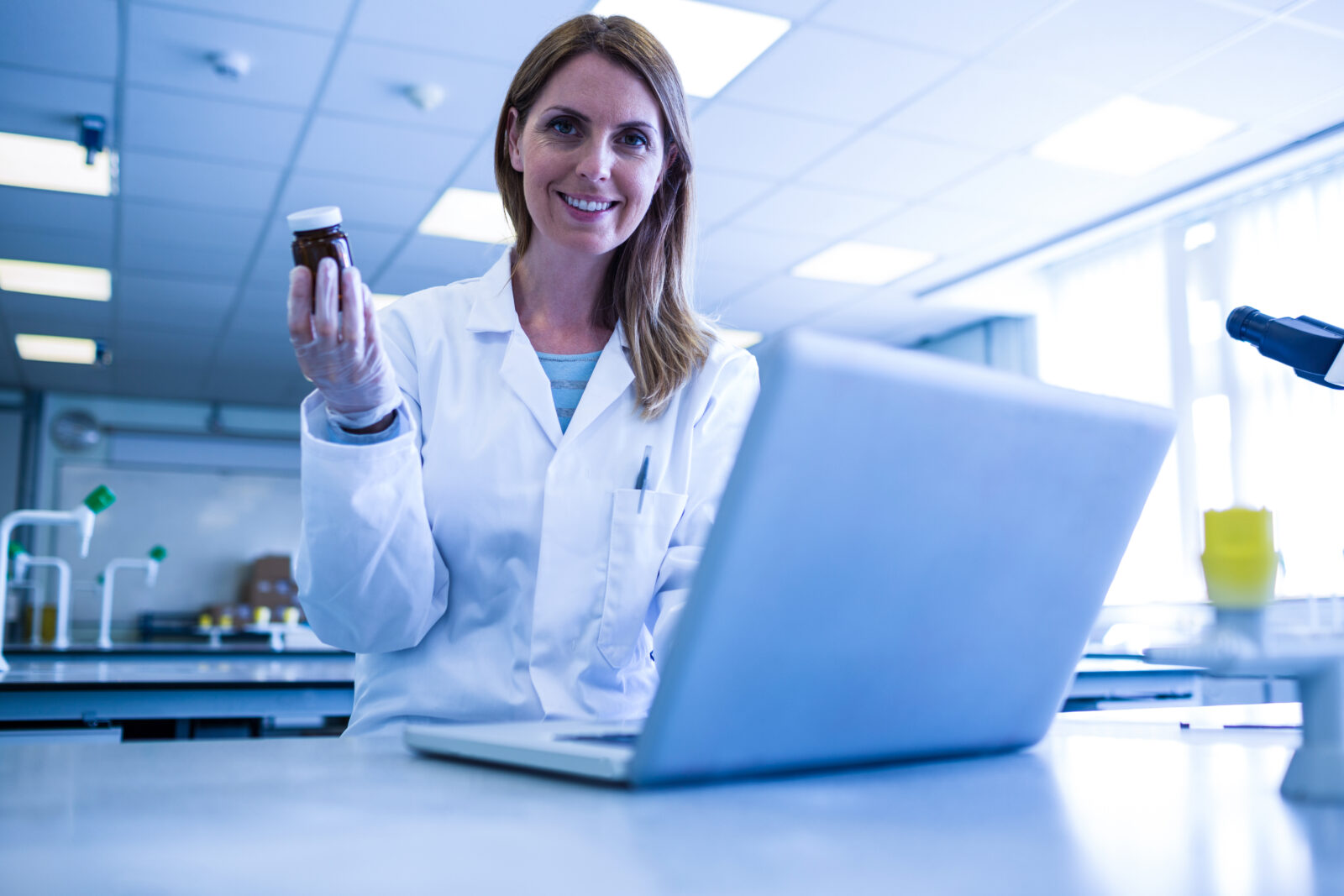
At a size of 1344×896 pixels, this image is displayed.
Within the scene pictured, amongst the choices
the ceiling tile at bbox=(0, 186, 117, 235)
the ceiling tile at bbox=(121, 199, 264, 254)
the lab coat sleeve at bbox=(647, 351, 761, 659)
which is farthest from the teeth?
the ceiling tile at bbox=(0, 186, 117, 235)

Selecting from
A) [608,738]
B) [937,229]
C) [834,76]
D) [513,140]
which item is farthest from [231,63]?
[608,738]

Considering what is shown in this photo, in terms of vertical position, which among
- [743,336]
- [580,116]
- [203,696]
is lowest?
[203,696]

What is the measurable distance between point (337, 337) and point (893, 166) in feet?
12.9

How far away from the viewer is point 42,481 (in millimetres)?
9273

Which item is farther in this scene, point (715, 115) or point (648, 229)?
point (715, 115)

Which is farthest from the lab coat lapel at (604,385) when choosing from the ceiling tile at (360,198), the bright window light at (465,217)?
the ceiling tile at (360,198)

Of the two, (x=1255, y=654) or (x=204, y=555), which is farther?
(x=204, y=555)

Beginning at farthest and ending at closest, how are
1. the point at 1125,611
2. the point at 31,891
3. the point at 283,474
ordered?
the point at 283,474 < the point at 1125,611 < the point at 31,891

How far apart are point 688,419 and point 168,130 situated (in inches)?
143

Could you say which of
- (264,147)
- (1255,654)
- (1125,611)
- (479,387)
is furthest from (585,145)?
(1125,611)

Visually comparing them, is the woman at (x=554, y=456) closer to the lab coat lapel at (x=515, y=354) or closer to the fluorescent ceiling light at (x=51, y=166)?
the lab coat lapel at (x=515, y=354)

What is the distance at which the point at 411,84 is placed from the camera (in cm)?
371

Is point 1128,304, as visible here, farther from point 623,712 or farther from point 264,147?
point 623,712

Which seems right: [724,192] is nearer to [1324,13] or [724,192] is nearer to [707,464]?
[1324,13]
